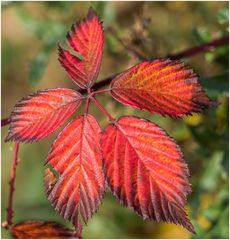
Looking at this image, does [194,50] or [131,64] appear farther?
[131,64]

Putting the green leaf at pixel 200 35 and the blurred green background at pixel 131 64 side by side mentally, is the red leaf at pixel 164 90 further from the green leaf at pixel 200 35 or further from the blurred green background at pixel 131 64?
the green leaf at pixel 200 35

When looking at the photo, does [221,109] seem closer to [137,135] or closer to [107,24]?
[107,24]

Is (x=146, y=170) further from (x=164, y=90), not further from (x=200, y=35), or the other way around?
(x=200, y=35)

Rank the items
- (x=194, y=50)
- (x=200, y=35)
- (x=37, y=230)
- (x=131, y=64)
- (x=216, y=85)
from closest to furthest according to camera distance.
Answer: (x=37, y=230), (x=194, y=50), (x=216, y=85), (x=200, y=35), (x=131, y=64)

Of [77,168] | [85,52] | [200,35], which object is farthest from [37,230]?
[200,35]

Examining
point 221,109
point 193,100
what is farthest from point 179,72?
point 221,109
